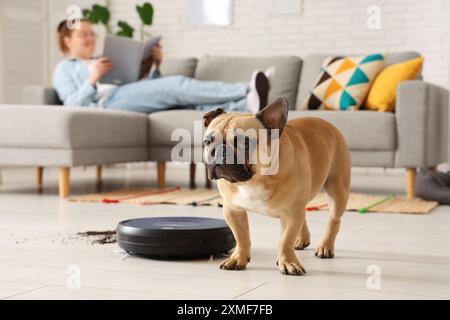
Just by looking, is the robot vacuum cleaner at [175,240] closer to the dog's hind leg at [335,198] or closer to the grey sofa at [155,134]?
the dog's hind leg at [335,198]

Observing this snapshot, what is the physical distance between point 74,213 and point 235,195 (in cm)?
152

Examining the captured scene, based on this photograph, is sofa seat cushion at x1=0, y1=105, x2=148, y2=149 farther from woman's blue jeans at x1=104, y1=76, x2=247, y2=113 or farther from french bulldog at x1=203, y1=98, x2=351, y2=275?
french bulldog at x1=203, y1=98, x2=351, y2=275

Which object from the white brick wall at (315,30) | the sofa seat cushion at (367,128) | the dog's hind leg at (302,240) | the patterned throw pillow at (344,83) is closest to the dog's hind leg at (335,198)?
the dog's hind leg at (302,240)

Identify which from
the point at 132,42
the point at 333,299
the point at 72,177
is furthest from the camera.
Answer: the point at 72,177

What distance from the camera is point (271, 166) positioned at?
1611 mm

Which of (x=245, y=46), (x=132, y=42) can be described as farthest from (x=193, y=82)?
(x=245, y=46)

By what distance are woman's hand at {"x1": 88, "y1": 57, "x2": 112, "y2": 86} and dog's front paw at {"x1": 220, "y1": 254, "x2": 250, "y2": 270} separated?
2.81 meters

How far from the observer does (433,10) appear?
566 centimetres

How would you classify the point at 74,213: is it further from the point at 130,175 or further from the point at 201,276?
the point at 130,175

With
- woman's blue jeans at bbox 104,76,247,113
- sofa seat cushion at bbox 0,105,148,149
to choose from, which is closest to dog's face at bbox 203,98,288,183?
sofa seat cushion at bbox 0,105,148,149

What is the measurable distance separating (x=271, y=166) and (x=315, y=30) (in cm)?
462

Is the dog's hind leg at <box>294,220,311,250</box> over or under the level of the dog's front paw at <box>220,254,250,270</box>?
under

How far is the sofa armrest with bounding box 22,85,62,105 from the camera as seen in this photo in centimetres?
462

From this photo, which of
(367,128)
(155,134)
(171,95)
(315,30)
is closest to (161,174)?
(155,134)
